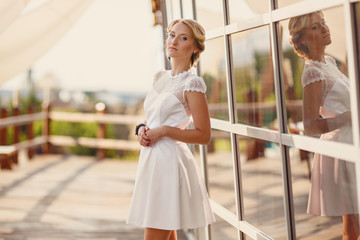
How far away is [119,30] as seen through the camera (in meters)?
24.0

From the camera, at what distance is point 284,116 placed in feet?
4.98

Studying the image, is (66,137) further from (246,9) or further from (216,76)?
(246,9)

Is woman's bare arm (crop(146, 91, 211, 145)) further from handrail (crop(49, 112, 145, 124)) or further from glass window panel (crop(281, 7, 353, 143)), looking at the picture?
handrail (crop(49, 112, 145, 124))

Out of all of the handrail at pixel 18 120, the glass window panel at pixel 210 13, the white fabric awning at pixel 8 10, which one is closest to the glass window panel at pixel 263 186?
the glass window panel at pixel 210 13

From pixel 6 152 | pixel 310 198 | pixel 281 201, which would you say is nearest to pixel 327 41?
pixel 310 198

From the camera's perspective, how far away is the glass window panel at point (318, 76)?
116 cm

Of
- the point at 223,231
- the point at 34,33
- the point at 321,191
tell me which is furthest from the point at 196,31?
the point at 34,33

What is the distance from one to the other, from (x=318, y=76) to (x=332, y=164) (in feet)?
0.80

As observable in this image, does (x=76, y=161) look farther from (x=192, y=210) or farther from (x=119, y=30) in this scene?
(x=119, y=30)

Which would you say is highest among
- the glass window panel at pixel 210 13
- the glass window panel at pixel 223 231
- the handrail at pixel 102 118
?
the glass window panel at pixel 210 13

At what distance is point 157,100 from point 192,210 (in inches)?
18.0

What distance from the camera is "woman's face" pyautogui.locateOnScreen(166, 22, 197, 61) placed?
186cm

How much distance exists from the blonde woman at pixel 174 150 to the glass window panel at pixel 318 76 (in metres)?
0.41

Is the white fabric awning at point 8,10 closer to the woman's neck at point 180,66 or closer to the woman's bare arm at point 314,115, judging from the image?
the woman's neck at point 180,66
